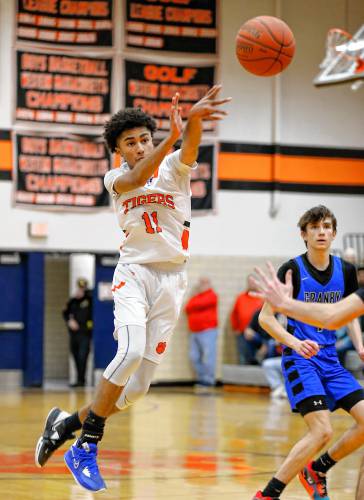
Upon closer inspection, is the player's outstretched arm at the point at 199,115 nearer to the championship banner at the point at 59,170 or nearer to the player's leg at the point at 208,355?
the championship banner at the point at 59,170

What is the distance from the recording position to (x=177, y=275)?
678cm

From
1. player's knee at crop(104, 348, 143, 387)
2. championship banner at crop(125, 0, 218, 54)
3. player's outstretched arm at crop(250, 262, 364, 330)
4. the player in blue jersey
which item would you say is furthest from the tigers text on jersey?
championship banner at crop(125, 0, 218, 54)

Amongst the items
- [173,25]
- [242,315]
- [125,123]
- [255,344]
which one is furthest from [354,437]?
[173,25]

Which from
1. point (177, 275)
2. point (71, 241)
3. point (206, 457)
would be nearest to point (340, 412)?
point (206, 457)

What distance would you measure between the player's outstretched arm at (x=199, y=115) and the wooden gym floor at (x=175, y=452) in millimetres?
2458

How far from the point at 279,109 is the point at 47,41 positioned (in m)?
4.68

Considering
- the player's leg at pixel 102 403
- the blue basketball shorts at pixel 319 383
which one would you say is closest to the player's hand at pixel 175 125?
the player's leg at pixel 102 403

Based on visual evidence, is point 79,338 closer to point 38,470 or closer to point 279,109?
point 279,109

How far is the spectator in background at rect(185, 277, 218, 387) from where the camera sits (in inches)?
703

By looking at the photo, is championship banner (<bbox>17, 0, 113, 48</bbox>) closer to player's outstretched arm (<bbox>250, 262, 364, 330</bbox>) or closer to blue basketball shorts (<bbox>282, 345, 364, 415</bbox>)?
blue basketball shorts (<bbox>282, 345, 364, 415</bbox>)

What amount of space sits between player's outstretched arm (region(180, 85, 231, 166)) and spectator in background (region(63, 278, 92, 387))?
12.2m

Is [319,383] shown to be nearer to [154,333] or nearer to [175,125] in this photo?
[154,333]

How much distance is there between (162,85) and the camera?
59.4 ft

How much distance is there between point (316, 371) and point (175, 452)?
3490 millimetres
